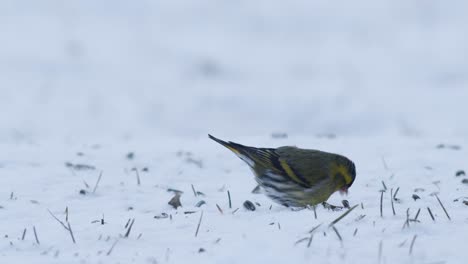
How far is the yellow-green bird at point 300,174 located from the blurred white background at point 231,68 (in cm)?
505

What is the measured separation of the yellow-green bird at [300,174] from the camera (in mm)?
6004

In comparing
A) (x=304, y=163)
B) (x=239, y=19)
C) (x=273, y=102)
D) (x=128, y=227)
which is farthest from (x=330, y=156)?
(x=239, y=19)

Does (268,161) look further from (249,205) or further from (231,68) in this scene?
(231,68)

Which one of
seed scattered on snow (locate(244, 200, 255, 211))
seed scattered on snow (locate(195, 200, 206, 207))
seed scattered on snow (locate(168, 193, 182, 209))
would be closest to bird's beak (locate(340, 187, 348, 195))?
seed scattered on snow (locate(244, 200, 255, 211))

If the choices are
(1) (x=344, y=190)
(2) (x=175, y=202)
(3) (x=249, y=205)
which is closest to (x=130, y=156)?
(2) (x=175, y=202)

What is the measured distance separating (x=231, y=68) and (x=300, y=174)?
1008 centimetres

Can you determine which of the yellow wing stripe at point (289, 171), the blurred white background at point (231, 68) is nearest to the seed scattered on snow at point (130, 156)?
the yellow wing stripe at point (289, 171)

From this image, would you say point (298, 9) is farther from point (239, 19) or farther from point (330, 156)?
point (330, 156)

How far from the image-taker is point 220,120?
1362 centimetres

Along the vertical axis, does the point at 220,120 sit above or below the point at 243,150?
below

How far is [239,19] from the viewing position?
18766 mm

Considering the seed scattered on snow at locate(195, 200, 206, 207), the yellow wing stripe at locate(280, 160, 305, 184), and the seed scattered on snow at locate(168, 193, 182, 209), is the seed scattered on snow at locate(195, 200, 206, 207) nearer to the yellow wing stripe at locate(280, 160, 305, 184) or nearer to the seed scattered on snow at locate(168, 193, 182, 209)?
the seed scattered on snow at locate(168, 193, 182, 209)

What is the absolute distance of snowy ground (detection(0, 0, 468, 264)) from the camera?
15.4 feet

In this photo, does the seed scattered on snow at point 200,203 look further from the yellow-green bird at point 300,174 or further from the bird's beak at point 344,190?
the bird's beak at point 344,190
